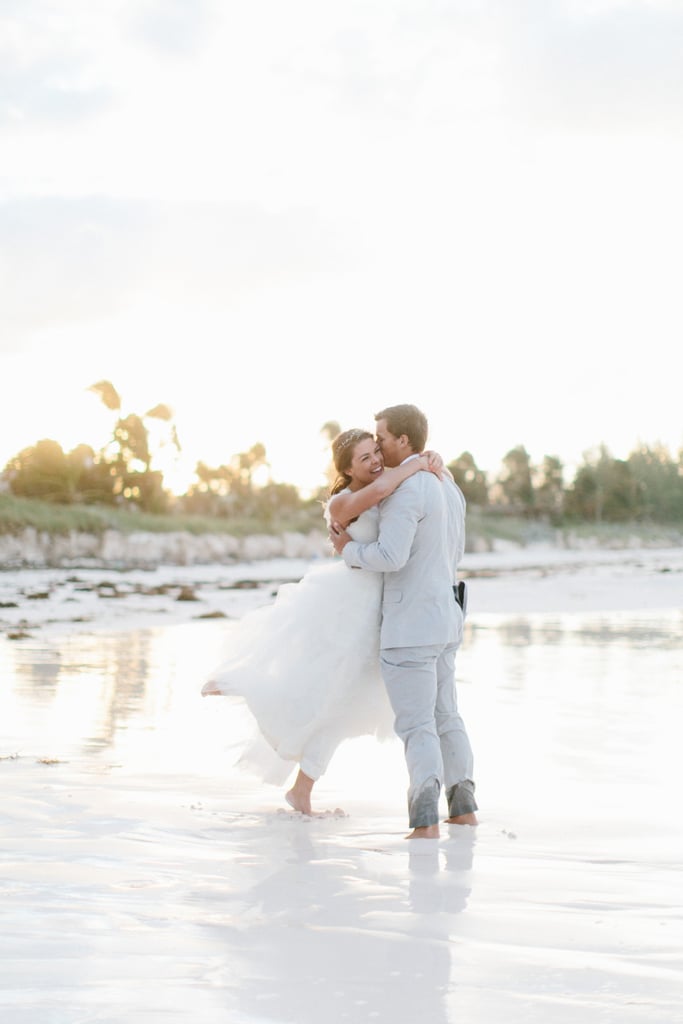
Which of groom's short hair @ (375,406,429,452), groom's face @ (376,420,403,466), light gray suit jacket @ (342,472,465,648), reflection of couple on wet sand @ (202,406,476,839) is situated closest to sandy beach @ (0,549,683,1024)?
reflection of couple on wet sand @ (202,406,476,839)

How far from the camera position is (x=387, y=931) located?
125 inches

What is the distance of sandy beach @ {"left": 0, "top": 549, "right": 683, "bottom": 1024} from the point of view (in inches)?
106

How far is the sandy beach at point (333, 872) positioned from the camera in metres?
2.70

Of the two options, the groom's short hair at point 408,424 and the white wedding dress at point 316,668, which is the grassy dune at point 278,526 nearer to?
the white wedding dress at point 316,668

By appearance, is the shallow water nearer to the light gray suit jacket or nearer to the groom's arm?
the light gray suit jacket

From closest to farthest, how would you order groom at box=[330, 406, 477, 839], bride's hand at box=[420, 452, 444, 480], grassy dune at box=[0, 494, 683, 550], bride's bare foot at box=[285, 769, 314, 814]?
groom at box=[330, 406, 477, 839], bride's hand at box=[420, 452, 444, 480], bride's bare foot at box=[285, 769, 314, 814], grassy dune at box=[0, 494, 683, 550]

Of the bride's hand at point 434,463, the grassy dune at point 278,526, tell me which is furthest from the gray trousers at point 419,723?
the grassy dune at point 278,526

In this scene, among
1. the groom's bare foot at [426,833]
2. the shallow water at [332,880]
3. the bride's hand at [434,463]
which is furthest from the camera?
the bride's hand at [434,463]

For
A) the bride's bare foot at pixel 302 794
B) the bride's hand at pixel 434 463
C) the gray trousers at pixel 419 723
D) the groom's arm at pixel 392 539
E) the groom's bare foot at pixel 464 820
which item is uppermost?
the bride's hand at pixel 434 463

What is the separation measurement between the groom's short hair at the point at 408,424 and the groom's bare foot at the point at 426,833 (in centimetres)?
146

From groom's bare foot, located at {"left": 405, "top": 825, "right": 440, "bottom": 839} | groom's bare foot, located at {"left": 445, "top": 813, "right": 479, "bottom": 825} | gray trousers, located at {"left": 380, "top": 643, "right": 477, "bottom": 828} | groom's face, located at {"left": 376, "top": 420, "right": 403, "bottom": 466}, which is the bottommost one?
groom's bare foot, located at {"left": 445, "top": 813, "right": 479, "bottom": 825}

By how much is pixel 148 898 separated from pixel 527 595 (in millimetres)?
21985

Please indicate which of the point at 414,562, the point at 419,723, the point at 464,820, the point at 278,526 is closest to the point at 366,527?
the point at 414,562

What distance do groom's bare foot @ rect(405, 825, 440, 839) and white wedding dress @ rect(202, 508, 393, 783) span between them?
0.49m
